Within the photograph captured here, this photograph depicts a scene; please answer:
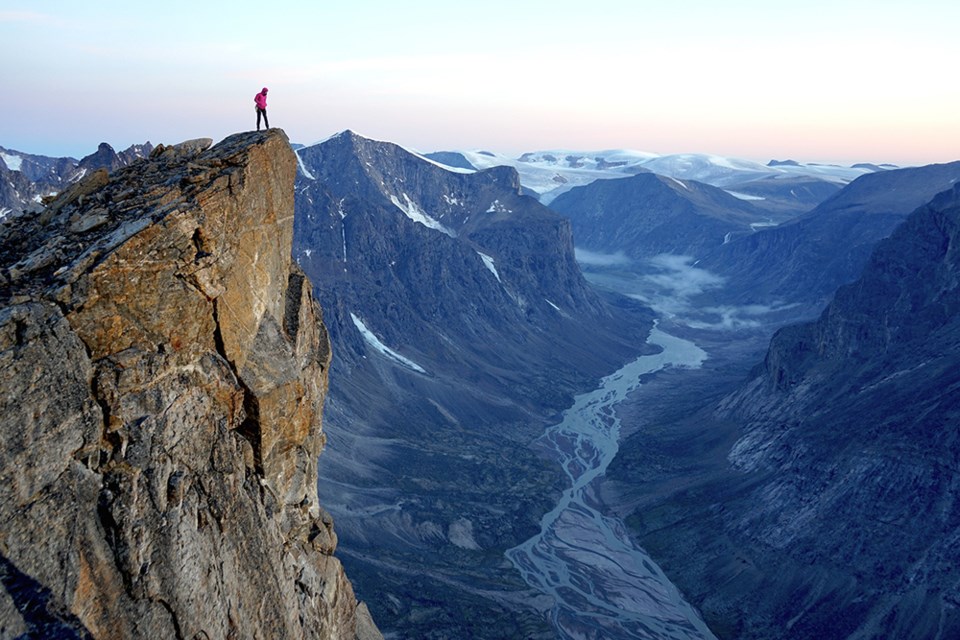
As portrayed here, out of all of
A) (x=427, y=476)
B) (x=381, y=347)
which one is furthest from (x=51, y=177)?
(x=427, y=476)

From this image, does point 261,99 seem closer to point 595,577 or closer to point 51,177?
point 595,577

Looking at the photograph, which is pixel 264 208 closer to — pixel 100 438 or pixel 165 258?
pixel 165 258

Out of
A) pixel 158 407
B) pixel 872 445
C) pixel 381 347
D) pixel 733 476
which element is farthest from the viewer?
pixel 381 347

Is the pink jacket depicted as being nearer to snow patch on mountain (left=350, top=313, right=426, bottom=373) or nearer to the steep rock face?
the steep rock face

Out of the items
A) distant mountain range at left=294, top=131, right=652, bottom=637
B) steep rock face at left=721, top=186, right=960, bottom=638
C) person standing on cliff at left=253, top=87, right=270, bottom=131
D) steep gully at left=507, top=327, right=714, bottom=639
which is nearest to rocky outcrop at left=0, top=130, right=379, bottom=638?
person standing on cliff at left=253, top=87, right=270, bottom=131

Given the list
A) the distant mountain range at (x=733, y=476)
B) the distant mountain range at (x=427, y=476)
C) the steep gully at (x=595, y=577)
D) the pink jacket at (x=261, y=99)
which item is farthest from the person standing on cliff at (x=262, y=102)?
the steep gully at (x=595, y=577)
